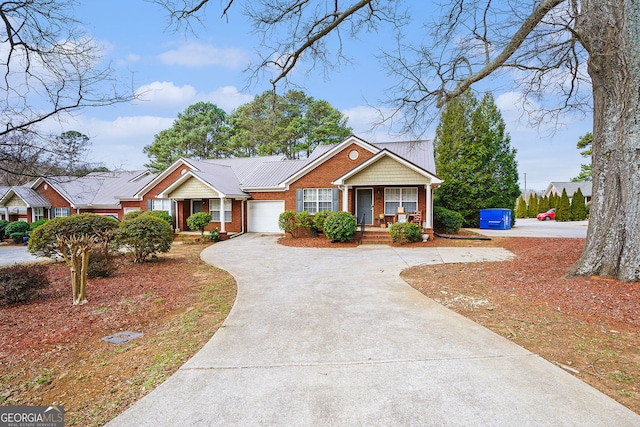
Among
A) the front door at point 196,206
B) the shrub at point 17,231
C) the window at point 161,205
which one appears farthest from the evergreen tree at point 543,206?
the shrub at point 17,231

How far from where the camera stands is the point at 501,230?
20.8 meters

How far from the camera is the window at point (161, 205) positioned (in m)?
21.3

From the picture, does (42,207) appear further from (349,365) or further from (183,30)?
(349,365)

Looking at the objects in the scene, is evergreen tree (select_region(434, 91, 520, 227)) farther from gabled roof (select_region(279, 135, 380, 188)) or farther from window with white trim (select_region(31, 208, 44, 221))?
window with white trim (select_region(31, 208, 44, 221))

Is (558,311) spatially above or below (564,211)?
below

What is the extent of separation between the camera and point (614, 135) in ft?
20.6

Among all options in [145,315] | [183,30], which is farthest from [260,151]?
[145,315]

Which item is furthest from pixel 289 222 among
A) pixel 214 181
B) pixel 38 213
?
pixel 38 213

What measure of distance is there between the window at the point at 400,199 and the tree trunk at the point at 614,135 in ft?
32.5

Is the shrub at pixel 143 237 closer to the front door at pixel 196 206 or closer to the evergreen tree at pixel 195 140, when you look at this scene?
the front door at pixel 196 206

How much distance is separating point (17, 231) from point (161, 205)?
9.09m

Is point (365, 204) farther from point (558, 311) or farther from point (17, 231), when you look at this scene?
point (17, 231)

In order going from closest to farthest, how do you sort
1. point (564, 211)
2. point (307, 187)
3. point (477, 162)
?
point (307, 187) < point (477, 162) < point (564, 211)

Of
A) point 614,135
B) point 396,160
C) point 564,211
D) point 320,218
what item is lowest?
point 320,218
